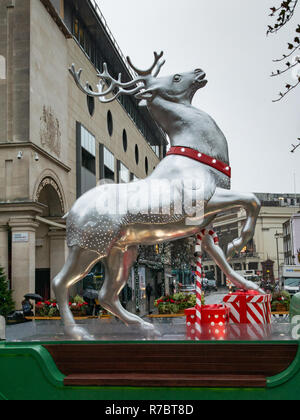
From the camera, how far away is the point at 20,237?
18.5 meters

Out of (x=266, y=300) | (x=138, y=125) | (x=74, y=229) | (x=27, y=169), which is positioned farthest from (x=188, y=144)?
(x=138, y=125)

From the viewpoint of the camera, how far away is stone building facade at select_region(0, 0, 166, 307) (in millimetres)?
18500

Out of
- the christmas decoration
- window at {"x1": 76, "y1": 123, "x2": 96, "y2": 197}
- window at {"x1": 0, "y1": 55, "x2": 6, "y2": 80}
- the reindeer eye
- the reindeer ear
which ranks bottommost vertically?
the christmas decoration


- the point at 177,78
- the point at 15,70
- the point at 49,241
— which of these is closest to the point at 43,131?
the point at 15,70

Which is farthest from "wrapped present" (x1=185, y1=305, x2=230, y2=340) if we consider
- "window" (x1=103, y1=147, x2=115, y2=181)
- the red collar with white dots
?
"window" (x1=103, y1=147, x2=115, y2=181)

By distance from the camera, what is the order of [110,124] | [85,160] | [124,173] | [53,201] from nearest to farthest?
[53,201]
[85,160]
[110,124]
[124,173]

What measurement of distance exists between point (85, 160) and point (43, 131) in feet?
23.9

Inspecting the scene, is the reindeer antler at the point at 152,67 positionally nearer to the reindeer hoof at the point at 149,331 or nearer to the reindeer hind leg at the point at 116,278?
the reindeer hind leg at the point at 116,278

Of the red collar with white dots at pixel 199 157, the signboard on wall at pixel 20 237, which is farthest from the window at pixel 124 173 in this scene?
the red collar with white dots at pixel 199 157

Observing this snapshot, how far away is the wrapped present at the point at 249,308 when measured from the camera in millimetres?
4941

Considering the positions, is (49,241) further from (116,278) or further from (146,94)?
(146,94)

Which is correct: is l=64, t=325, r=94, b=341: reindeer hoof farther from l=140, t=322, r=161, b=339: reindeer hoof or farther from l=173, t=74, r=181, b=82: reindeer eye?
l=173, t=74, r=181, b=82: reindeer eye

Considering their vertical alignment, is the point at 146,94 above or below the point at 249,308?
above
